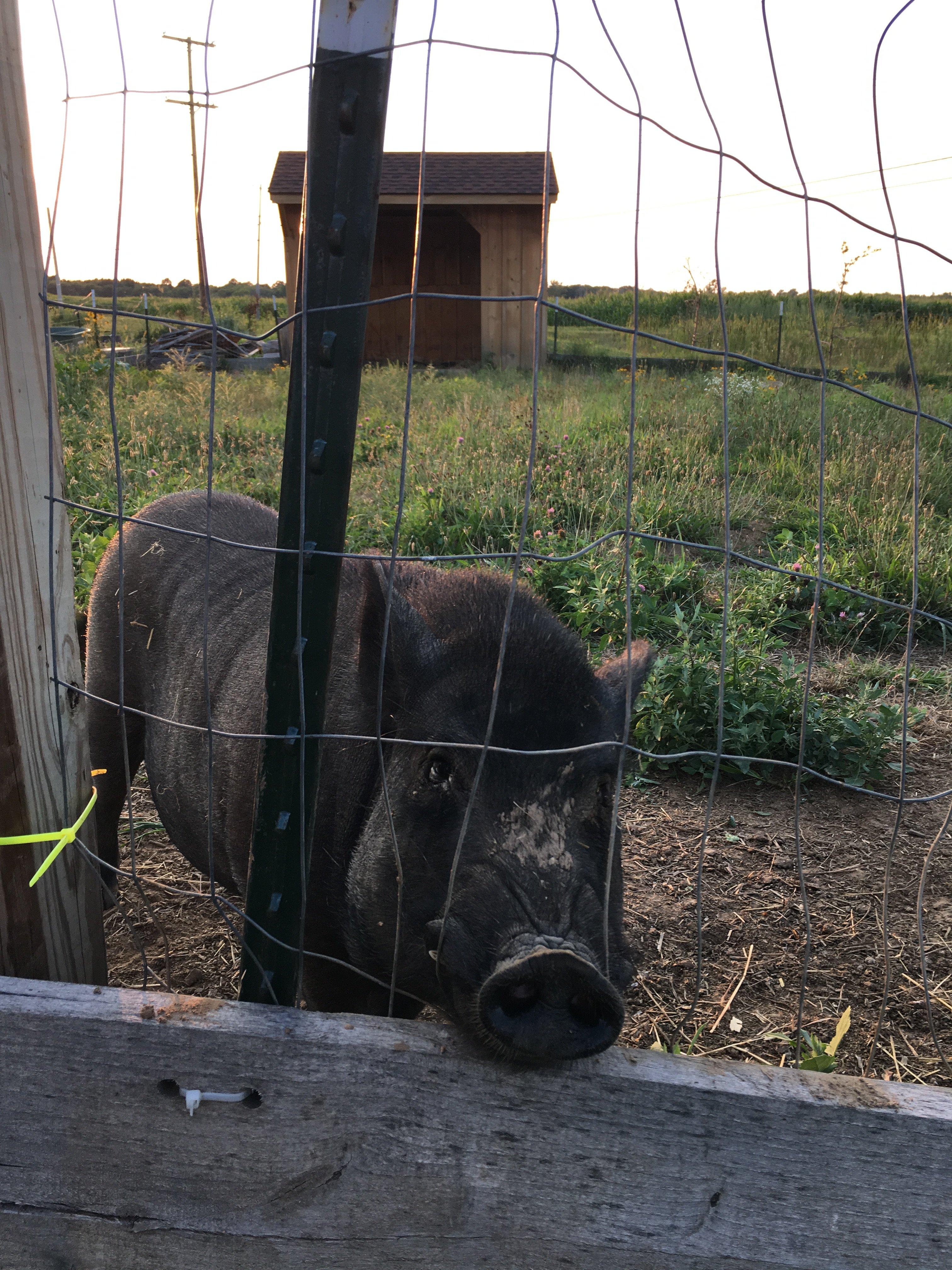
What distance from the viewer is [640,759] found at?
4.26 metres

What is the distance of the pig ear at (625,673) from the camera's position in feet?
8.14

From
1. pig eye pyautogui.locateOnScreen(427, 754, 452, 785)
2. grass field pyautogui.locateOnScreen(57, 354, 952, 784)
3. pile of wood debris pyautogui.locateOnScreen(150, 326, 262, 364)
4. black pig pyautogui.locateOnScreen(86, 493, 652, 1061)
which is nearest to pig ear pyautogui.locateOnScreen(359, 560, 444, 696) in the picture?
black pig pyautogui.locateOnScreen(86, 493, 652, 1061)

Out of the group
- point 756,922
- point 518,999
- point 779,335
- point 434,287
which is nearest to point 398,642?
point 518,999

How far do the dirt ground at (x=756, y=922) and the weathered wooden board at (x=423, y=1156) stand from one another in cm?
107

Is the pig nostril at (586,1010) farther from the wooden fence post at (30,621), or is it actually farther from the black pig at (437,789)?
the wooden fence post at (30,621)

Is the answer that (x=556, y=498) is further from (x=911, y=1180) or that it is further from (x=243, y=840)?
(x=911, y=1180)

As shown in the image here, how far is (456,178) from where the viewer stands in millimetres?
18875

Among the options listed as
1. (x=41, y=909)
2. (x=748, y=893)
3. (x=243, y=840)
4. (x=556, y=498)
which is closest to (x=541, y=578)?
(x=556, y=498)

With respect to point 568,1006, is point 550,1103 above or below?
below

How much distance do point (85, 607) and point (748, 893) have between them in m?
3.89

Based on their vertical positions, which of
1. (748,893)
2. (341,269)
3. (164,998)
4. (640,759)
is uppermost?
(341,269)

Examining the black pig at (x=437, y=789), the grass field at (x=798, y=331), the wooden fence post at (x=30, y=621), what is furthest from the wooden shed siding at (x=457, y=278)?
the wooden fence post at (x=30, y=621)

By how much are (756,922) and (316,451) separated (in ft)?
8.85

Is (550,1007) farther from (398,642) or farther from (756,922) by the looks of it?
(756,922)
